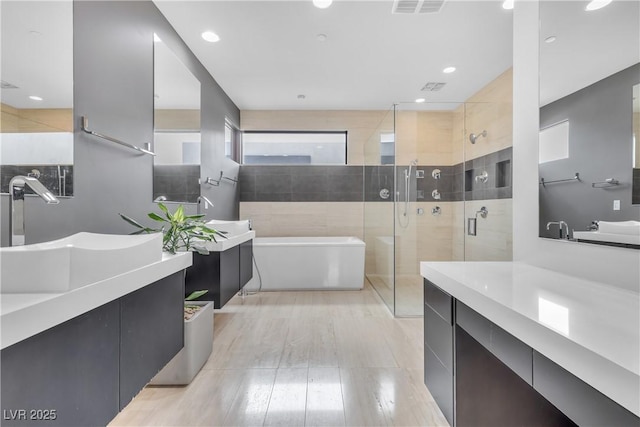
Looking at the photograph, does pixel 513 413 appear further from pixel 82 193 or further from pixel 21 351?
pixel 82 193

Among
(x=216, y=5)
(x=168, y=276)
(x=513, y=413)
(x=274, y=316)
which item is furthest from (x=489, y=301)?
(x=216, y=5)

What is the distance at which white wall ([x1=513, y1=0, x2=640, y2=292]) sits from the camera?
1.23 metres

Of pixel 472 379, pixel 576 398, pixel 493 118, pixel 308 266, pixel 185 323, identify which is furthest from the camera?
pixel 308 266

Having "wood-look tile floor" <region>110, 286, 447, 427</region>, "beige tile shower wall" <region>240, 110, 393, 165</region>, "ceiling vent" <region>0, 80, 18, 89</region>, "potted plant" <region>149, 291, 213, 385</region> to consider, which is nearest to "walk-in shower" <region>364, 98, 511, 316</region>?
"wood-look tile floor" <region>110, 286, 447, 427</region>

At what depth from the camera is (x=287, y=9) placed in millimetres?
2205

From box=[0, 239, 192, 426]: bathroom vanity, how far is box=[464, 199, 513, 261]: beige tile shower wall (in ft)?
9.05

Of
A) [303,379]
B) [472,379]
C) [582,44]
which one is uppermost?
[582,44]

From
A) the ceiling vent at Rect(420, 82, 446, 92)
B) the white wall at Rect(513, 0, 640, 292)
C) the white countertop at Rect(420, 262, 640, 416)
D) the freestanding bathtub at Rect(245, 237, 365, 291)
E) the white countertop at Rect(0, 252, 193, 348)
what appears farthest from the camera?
the freestanding bathtub at Rect(245, 237, 365, 291)

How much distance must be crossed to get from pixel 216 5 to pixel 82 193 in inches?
63.5

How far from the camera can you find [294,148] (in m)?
4.66

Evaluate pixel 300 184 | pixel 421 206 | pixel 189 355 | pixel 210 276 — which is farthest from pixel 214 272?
pixel 300 184

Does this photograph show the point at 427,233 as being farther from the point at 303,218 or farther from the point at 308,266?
the point at 303,218

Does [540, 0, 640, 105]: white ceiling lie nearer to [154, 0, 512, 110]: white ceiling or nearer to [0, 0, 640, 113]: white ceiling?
[0, 0, 640, 113]: white ceiling

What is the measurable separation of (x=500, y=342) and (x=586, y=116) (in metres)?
0.95
